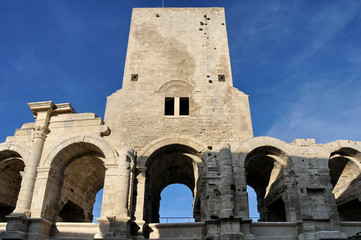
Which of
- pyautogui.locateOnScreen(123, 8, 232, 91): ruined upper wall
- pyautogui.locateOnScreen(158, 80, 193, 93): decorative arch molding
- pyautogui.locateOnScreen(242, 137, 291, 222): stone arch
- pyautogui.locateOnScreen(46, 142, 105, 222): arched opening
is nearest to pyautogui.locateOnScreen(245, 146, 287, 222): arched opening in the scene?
pyautogui.locateOnScreen(242, 137, 291, 222): stone arch

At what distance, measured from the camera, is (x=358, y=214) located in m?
16.0

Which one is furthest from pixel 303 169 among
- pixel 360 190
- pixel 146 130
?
pixel 146 130

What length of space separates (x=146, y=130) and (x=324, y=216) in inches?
326

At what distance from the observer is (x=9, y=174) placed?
1628cm

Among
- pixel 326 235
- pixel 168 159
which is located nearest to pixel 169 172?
pixel 168 159

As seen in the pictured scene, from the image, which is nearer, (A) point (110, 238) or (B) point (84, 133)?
(A) point (110, 238)

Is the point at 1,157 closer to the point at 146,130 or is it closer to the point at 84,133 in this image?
the point at 84,133

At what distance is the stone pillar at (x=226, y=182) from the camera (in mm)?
11775

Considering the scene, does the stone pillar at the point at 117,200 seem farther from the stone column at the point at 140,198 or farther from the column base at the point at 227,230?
the column base at the point at 227,230

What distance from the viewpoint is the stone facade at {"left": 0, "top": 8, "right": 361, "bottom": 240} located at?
12.3 meters

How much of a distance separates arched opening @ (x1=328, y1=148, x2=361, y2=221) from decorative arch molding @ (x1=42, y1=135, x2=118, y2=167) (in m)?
10.2

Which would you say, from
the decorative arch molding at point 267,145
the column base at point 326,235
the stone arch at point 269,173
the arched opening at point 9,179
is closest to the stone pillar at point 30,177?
the arched opening at point 9,179

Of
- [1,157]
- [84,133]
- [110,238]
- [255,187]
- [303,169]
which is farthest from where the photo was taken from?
[255,187]

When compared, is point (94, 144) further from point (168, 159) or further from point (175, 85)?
point (175, 85)
